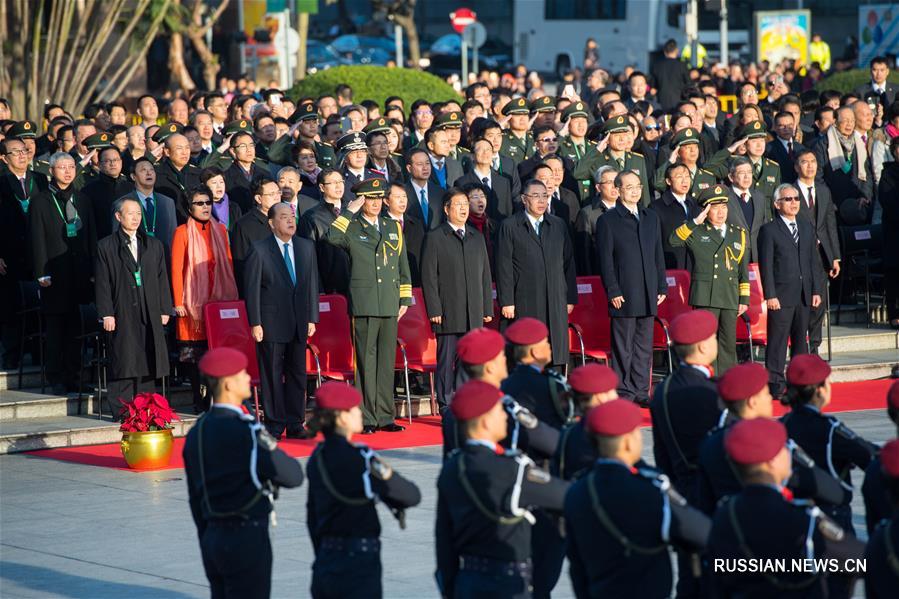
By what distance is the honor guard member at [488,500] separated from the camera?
22.9ft

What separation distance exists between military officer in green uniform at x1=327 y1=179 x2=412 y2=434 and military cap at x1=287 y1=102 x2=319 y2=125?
3.03 metres

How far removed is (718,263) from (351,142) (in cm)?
366

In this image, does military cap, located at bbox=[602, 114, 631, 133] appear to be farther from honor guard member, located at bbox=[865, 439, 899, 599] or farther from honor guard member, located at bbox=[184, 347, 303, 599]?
honor guard member, located at bbox=[865, 439, 899, 599]

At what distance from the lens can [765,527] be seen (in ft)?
20.5

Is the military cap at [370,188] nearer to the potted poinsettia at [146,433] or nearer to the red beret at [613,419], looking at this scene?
the potted poinsettia at [146,433]

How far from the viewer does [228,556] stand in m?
7.89

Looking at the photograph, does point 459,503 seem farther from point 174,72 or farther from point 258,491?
point 174,72

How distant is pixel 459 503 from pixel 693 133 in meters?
10.5

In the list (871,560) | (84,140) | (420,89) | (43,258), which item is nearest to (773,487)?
(871,560)

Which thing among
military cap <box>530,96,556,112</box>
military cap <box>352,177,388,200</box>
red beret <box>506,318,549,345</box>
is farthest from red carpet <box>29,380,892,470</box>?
military cap <box>530,96,556,112</box>

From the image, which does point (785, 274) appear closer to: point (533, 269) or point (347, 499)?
point (533, 269)

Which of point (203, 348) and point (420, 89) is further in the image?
point (420, 89)

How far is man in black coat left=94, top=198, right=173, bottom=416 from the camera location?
14273 mm

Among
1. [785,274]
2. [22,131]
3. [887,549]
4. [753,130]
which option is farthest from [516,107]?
[887,549]
